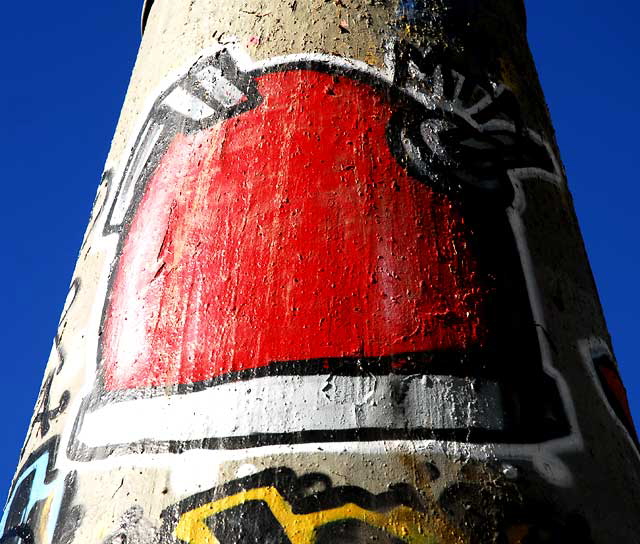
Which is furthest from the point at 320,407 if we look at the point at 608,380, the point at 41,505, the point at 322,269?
→ the point at 608,380

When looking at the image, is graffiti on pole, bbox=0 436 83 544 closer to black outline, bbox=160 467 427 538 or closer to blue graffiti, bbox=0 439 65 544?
blue graffiti, bbox=0 439 65 544

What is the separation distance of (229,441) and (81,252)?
156 centimetres

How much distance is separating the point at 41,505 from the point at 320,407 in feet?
3.68

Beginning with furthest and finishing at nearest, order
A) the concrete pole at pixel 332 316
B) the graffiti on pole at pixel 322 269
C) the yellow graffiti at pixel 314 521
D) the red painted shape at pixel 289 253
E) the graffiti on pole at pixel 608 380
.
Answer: the graffiti on pole at pixel 608 380 < the red painted shape at pixel 289 253 < the graffiti on pole at pixel 322 269 < the concrete pole at pixel 332 316 < the yellow graffiti at pixel 314 521

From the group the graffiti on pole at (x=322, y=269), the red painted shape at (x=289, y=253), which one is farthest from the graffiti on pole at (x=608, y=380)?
the red painted shape at (x=289, y=253)

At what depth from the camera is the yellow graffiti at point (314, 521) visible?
7.36 ft

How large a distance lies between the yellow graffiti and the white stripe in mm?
214

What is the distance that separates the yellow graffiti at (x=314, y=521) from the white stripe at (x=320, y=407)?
0.70 ft

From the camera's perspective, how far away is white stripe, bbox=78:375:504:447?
2428mm

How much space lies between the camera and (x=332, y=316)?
259 cm

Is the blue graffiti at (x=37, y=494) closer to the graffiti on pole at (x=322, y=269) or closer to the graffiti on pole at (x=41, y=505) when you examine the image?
the graffiti on pole at (x=41, y=505)

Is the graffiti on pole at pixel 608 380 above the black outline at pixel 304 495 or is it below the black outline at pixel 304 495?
above

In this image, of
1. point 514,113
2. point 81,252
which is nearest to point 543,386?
point 514,113

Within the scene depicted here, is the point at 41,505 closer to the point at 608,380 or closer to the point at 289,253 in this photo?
the point at 289,253
